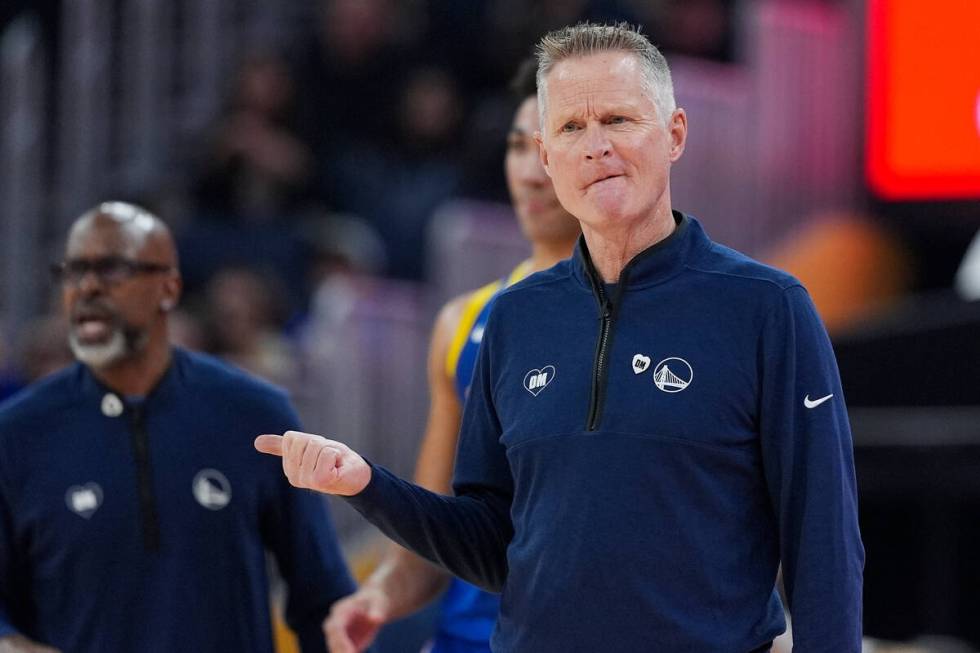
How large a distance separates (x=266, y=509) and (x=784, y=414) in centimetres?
204

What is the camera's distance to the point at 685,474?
2.94m

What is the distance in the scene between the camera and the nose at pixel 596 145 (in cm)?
306

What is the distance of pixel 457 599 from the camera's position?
15.0ft

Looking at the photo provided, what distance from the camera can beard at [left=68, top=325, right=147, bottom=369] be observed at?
14.9ft

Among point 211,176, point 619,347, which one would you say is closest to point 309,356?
point 211,176

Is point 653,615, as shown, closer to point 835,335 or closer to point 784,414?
point 784,414

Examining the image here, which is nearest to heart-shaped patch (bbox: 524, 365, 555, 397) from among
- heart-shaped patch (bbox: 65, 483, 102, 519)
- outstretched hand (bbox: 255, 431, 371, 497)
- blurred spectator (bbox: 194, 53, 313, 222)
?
outstretched hand (bbox: 255, 431, 371, 497)

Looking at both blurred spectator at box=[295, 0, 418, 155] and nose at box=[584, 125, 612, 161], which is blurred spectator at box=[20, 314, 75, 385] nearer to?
blurred spectator at box=[295, 0, 418, 155]

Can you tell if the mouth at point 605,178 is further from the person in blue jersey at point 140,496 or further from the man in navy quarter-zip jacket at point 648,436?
the person in blue jersey at point 140,496

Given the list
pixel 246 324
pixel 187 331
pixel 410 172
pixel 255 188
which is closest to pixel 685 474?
pixel 187 331

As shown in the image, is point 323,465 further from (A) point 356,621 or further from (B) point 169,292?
(B) point 169,292

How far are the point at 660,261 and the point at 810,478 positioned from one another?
1.61 feet

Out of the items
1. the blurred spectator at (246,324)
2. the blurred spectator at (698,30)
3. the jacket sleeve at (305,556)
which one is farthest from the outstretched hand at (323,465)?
the blurred spectator at (698,30)

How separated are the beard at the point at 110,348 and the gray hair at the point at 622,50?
5.89 feet
